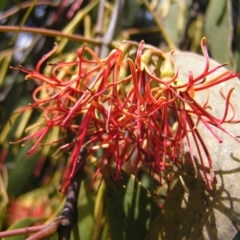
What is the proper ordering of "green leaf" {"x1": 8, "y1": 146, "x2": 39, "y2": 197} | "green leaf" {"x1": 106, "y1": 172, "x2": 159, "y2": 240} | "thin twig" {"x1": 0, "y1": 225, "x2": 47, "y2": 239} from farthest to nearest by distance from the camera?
"green leaf" {"x1": 8, "y1": 146, "x2": 39, "y2": 197}
"green leaf" {"x1": 106, "y1": 172, "x2": 159, "y2": 240}
"thin twig" {"x1": 0, "y1": 225, "x2": 47, "y2": 239}

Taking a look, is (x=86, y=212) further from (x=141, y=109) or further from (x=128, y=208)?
(x=141, y=109)

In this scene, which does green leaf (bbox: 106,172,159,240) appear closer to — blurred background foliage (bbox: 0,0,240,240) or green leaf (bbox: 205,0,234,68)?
blurred background foliage (bbox: 0,0,240,240)

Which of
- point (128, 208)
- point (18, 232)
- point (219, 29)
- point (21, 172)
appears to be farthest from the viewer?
point (21, 172)

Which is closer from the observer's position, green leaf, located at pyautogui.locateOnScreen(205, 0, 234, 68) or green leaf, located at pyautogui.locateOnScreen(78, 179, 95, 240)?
green leaf, located at pyautogui.locateOnScreen(78, 179, 95, 240)

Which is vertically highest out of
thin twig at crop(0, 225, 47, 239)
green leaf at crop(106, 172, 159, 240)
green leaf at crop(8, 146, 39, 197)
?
green leaf at crop(8, 146, 39, 197)

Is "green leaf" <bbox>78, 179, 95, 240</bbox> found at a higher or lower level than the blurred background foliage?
lower

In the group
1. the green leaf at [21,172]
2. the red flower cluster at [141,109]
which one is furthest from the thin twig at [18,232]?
the green leaf at [21,172]

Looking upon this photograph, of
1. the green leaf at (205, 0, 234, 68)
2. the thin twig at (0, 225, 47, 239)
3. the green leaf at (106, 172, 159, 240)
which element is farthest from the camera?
the green leaf at (205, 0, 234, 68)

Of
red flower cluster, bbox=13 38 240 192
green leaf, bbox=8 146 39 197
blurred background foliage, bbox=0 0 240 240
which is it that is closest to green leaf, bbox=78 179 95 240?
blurred background foliage, bbox=0 0 240 240

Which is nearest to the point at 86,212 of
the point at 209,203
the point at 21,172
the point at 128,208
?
the point at 128,208
